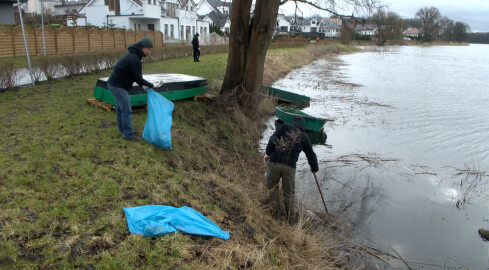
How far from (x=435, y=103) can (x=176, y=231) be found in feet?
56.0

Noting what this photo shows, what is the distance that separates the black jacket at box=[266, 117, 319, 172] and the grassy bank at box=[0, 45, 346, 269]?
933 mm

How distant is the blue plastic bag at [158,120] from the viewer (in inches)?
253

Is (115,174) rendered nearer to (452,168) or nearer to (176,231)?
(176,231)

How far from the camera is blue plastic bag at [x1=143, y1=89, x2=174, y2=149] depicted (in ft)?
21.1

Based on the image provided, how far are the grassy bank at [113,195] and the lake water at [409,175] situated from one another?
4.89 ft

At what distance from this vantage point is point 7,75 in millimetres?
9555

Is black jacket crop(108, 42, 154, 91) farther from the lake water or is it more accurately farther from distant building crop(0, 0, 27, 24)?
distant building crop(0, 0, 27, 24)

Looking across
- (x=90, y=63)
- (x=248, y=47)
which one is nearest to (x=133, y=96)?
(x=248, y=47)

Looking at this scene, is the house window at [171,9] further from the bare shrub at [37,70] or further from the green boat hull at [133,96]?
the green boat hull at [133,96]

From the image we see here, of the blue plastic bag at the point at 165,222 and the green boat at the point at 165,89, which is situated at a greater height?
the green boat at the point at 165,89

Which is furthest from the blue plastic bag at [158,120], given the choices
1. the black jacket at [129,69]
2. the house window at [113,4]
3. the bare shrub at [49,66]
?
the house window at [113,4]

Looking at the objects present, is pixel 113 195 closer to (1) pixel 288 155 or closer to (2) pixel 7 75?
(1) pixel 288 155

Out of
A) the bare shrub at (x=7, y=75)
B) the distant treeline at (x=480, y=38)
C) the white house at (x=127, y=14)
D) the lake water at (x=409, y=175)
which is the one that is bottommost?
the lake water at (x=409, y=175)

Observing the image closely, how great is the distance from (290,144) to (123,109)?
306 centimetres
